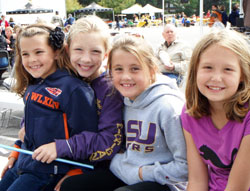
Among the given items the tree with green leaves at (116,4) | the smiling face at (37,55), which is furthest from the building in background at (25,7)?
the smiling face at (37,55)

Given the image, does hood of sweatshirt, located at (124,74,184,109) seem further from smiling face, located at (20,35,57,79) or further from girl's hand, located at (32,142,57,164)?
smiling face, located at (20,35,57,79)

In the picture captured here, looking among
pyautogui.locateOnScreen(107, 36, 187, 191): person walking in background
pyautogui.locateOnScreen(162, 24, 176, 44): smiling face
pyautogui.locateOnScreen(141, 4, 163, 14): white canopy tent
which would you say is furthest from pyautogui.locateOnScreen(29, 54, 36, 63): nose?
pyautogui.locateOnScreen(141, 4, 163, 14): white canopy tent

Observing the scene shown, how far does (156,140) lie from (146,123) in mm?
109

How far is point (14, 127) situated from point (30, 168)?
3.31 m

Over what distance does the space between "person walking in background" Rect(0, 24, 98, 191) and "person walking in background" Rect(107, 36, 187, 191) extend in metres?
0.24

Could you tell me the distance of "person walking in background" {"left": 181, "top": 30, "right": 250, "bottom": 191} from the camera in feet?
4.74

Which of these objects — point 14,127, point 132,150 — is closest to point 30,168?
point 132,150

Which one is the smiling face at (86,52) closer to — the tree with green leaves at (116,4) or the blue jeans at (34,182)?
the blue jeans at (34,182)

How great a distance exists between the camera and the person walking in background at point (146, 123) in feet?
5.44

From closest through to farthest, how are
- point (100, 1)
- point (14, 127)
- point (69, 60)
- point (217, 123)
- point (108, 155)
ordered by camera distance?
1. point (217, 123)
2. point (108, 155)
3. point (69, 60)
4. point (14, 127)
5. point (100, 1)

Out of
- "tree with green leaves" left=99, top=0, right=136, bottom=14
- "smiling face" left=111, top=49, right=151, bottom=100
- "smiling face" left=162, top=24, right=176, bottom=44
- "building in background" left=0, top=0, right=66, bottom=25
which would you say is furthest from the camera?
"tree with green leaves" left=99, top=0, right=136, bottom=14

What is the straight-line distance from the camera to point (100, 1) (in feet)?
212

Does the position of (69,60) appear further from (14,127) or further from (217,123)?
(14,127)

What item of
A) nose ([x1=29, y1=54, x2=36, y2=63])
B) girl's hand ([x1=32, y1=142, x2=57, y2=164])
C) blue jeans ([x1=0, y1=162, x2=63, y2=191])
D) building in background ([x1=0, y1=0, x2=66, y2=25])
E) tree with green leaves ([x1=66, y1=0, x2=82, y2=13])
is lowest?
blue jeans ([x1=0, y1=162, x2=63, y2=191])
